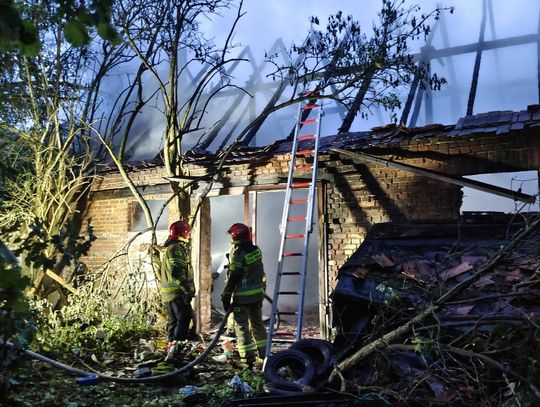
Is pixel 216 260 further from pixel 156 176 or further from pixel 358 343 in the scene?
pixel 358 343

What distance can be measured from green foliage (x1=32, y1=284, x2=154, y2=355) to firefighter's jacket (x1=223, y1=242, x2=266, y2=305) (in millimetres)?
1944

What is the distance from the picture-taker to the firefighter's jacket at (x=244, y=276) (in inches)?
246

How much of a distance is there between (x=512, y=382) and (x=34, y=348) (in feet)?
18.2

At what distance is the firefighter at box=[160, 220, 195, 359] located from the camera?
671 cm

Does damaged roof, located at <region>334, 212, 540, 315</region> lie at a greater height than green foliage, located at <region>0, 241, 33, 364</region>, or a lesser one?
lesser

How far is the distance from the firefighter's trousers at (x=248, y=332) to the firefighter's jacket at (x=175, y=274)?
905mm

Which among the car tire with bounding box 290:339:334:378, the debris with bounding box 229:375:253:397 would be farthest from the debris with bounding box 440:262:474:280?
the debris with bounding box 229:375:253:397

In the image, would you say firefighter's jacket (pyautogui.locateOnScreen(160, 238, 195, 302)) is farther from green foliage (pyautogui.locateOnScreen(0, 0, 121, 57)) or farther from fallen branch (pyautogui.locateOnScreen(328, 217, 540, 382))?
green foliage (pyautogui.locateOnScreen(0, 0, 121, 57))

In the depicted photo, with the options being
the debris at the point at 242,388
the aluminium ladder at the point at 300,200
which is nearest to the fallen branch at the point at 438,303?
the debris at the point at 242,388

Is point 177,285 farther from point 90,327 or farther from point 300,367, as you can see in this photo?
point 300,367

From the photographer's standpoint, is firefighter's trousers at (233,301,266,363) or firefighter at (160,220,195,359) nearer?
firefighter's trousers at (233,301,266,363)

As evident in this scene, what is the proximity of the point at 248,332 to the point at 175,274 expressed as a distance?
1338 millimetres

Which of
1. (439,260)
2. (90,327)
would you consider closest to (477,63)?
(439,260)

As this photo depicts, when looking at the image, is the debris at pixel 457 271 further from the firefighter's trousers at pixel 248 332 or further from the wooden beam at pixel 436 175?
the firefighter's trousers at pixel 248 332
